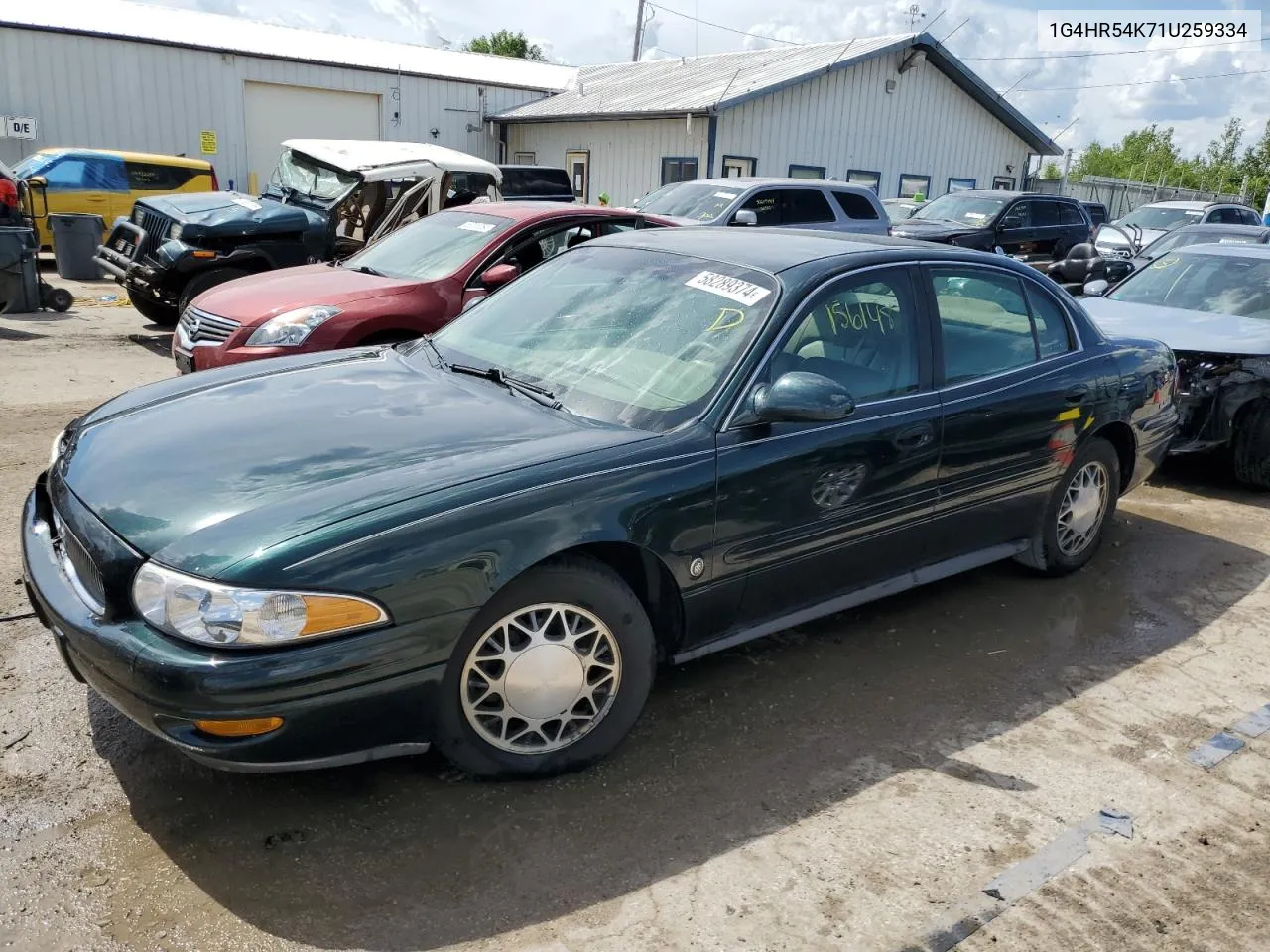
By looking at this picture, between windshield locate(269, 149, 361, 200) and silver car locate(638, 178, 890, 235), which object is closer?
windshield locate(269, 149, 361, 200)

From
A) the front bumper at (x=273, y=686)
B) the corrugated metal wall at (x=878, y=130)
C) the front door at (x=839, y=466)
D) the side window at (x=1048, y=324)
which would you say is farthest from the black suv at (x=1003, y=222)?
the front bumper at (x=273, y=686)

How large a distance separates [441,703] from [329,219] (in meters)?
9.16

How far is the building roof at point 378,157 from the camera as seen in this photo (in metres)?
11.4

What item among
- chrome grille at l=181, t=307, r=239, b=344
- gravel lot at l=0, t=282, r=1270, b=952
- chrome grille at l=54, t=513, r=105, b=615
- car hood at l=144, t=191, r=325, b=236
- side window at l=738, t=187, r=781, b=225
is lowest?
gravel lot at l=0, t=282, r=1270, b=952

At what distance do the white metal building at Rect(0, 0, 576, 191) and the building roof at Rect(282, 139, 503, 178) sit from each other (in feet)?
35.6

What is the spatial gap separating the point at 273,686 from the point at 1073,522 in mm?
3813

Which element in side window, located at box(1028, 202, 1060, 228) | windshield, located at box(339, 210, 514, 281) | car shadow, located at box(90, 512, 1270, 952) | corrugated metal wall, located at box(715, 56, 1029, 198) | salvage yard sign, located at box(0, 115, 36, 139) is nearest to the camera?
car shadow, located at box(90, 512, 1270, 952)

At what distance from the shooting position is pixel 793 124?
21.4 m

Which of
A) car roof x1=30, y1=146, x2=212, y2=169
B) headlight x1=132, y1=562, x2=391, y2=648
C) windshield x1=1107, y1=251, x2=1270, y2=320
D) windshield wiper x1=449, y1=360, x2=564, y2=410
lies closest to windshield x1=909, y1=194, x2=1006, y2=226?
windshield x1=1107, y1=251, x2=1270, y2=320

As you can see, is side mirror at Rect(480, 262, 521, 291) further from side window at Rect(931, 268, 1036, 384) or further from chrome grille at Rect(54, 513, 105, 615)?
chrome grille at Rect(54, 513, 105, 615)

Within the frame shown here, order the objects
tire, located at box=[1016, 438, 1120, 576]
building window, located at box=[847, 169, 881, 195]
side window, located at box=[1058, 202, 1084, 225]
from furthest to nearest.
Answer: building window, located at box=[847, 169, 881, 195], side window, located at box=[1058, 202, 1084, 225], tire, located at box=[1016, 438, 1120, 576]

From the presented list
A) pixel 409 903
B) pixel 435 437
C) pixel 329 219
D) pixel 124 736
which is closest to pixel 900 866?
pixel 409 903

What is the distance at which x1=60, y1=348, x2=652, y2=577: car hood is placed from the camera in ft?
8.77

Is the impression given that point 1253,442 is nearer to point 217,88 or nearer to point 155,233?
point 155,233
